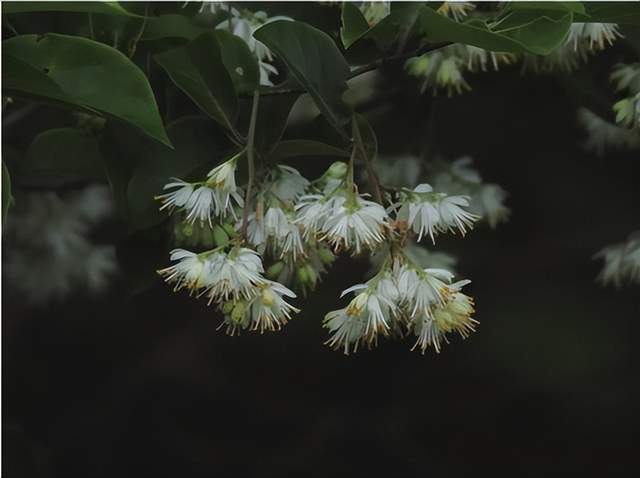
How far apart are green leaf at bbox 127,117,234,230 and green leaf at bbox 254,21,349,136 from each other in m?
0.10

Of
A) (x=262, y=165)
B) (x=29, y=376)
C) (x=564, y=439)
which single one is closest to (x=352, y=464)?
(x=564, y=439)

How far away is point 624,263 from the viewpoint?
0.99 metres

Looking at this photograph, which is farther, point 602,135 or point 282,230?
point 602,135

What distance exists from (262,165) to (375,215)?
127mm

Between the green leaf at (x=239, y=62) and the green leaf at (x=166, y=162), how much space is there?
2.0 inches

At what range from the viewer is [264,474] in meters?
1.37

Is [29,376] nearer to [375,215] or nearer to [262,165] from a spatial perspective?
[262,165]

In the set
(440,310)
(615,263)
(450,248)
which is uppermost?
(440,310)

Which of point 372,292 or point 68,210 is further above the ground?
point 372,292

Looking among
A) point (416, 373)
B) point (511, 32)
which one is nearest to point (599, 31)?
point (511, 32)

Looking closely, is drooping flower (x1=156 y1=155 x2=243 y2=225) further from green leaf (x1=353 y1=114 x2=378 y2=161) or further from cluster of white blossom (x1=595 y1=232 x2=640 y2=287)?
cluster of white blossom (x1=595 y1=232 x2=640 y2=287)

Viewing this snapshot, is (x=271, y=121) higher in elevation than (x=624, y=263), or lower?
higher

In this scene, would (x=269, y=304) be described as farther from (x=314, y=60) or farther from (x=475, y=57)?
(x=475, y=57)

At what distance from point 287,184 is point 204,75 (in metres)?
0.09
